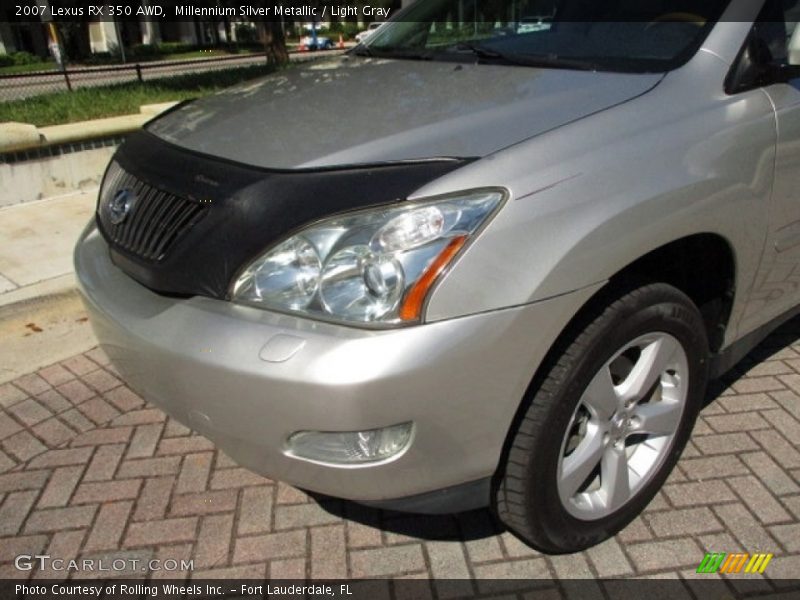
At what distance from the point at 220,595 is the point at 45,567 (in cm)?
59

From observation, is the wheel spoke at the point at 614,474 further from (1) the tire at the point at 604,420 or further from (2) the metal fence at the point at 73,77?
(2) the metal fence at the point at 73,77

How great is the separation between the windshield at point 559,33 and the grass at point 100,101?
3.61m

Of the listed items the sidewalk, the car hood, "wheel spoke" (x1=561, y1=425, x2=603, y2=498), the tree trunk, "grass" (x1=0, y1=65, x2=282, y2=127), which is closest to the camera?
the car hood

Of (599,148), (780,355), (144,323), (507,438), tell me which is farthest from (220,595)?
(780,355)

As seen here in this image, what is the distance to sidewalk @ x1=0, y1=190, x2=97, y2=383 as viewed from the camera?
337 centimetres

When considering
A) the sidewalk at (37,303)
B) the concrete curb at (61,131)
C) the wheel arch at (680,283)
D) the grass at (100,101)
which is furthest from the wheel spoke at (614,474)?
the grass at (100,101)

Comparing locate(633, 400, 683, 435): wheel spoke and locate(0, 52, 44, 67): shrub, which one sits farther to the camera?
locate(0, 52, 44, 67): shrub

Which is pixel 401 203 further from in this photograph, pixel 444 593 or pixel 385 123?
pixel 444 593

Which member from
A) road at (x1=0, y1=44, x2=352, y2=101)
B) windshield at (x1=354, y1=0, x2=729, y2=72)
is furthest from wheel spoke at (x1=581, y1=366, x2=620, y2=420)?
road at (x1=0, y1=44, x2=352, y2=101)

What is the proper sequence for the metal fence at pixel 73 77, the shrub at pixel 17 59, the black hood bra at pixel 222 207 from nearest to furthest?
1. the black hood bra at pixel 222 207
2. the metal fence at pixel 73 77
3. the shrub at pixel 17 59

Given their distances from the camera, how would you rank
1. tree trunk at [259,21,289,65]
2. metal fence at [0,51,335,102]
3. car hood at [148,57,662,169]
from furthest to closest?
tree trunk at [259,21,289,65], metal fence at [0,51,335,102], car hood at [148,57,662,169]

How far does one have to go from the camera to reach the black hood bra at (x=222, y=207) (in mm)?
1635

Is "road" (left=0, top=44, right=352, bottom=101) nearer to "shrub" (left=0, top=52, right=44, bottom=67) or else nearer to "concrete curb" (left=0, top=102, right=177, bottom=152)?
"concrete curb" (left=0, top=102, right=177, bottom=152)

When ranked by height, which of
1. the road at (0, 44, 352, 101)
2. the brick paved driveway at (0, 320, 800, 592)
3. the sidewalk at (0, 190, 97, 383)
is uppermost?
the road at (0, 44, 352, 101)
